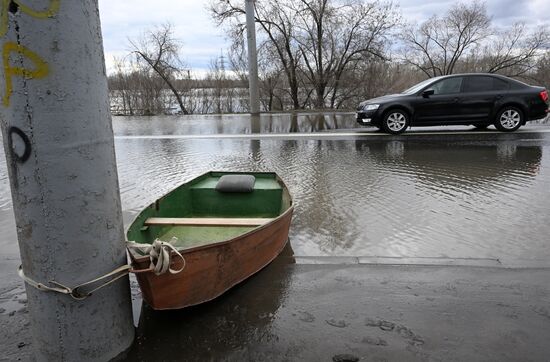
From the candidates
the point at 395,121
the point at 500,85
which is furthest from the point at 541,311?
the point at 500,85

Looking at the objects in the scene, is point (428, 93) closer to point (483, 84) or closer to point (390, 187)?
point (483, 84)

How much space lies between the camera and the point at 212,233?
164 inches

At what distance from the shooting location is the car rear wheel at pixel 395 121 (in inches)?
446

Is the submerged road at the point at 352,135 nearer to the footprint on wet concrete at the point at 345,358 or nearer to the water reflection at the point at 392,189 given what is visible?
the water reflection at the point at 392,189

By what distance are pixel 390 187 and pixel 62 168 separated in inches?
194

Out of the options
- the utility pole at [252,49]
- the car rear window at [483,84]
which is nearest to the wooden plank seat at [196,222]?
the car rear window at [483,84]

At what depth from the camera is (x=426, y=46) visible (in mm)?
31141

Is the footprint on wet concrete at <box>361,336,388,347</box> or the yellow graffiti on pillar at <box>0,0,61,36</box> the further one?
the footprint on wet concrete at <box>361,336,388,347</box>

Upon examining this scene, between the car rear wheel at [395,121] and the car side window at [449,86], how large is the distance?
1051 millimetres

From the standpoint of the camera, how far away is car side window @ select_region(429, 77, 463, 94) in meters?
10.9

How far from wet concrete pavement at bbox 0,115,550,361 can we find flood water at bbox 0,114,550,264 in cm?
3

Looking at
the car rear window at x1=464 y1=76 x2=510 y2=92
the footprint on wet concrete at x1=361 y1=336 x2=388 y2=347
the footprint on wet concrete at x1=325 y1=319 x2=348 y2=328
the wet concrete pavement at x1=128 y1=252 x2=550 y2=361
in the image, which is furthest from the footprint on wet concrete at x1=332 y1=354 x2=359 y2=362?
the car rear window at x1=464 y1=76 x2=510 y2=92

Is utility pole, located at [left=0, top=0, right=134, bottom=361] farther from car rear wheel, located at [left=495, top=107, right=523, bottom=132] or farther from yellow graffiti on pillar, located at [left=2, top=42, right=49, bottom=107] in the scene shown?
car rear wheel, located at [left=495, top=107, right=523, bottom=132]

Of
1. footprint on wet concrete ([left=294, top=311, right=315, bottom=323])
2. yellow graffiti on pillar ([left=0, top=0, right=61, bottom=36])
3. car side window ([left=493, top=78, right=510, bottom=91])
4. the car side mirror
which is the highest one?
yellow graffiti on pillar ([left=0, top=0, right=61, bottom=36])
